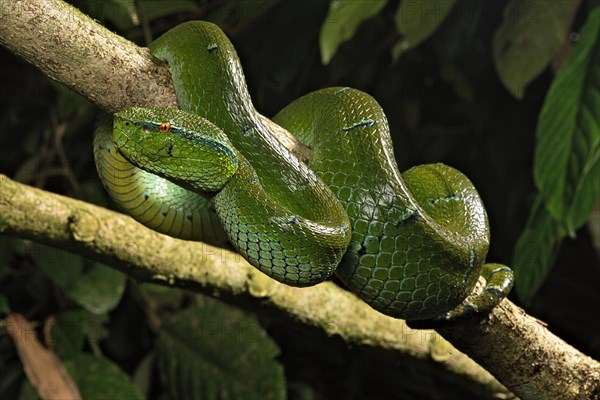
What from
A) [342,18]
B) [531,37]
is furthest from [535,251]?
[342,18]

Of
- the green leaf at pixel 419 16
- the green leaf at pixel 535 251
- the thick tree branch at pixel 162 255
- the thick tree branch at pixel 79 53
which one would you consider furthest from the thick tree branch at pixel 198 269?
the green leaf at pixel 419 16

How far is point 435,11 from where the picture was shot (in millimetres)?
2188

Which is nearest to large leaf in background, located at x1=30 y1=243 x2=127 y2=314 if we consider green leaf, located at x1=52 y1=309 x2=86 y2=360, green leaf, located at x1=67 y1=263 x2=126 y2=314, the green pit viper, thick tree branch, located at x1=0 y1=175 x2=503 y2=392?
green leaf, located at x1=67 y1=263 x2=126 y2=314

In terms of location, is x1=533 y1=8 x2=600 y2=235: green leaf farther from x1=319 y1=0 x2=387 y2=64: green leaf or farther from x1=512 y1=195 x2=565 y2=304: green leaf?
x1=319 y1=0 x2=387 y2=64: green leaf

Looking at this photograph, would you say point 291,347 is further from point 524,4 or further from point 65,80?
point 65,80

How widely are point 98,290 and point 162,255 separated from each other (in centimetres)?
55

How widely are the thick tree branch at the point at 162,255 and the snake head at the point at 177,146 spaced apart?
0.08 m

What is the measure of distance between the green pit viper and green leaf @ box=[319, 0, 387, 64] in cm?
62

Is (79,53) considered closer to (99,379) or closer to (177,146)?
(177,146)

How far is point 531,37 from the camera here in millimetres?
2365

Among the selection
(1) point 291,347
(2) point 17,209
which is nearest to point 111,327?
(1) point 291,347

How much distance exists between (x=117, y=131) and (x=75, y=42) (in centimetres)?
14

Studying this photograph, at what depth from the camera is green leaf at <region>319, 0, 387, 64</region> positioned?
204 centimetres

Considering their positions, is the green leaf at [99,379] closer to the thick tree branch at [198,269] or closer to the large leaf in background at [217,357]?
the large leaf in background at [217,357]
